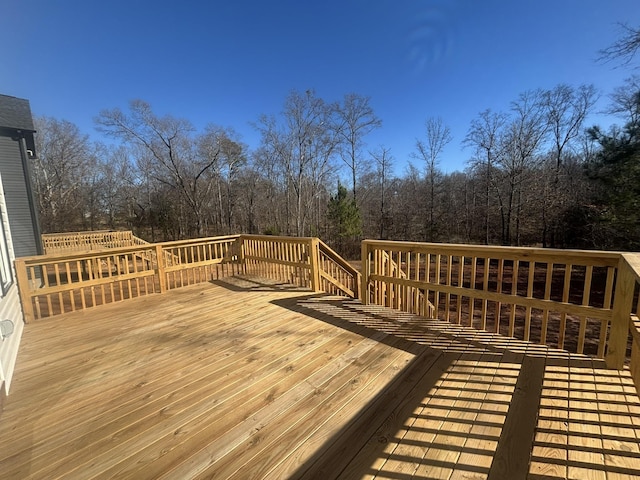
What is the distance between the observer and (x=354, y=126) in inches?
709

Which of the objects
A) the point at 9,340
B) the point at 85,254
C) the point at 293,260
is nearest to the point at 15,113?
the point at 85,254

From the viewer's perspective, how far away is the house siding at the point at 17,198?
7492mm

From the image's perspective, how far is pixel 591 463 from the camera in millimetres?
1274

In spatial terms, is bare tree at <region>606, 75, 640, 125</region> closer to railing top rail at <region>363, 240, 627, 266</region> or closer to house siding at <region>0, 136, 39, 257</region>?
railing top rail at <region>363, 240, 627, 266</region>

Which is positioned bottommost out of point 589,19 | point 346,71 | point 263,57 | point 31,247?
point 31,247

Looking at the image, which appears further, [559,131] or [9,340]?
[559,131]

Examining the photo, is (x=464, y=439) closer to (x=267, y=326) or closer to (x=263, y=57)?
(x=267, y=326)

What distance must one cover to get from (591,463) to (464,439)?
0.53 meters

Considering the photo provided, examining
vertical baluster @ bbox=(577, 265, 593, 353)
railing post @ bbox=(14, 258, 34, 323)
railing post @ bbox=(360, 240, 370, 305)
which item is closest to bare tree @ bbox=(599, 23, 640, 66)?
vertical baluster @ bbox=(577, 265, 593, 353)

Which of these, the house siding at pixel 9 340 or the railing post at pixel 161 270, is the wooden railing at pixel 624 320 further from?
the railing post at pixel 161 270

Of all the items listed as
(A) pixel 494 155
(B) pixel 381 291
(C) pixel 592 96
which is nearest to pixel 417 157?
(A) pixel 494 155

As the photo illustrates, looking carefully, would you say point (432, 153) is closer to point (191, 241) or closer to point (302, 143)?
point (302, 143)

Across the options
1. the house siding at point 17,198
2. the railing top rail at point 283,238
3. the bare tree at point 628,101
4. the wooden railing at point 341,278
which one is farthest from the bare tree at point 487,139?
the house siding at point 17,198

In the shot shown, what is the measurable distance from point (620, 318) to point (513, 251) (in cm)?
82
